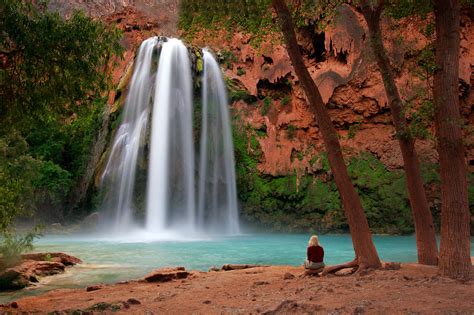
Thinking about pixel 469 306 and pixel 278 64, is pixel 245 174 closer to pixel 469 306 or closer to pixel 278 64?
pixel 278 64

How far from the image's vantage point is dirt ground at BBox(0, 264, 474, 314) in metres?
5.49

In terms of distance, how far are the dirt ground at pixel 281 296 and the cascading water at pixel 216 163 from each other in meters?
18.1

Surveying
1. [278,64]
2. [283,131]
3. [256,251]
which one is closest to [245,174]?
[283,131]

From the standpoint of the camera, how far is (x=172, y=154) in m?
27.1

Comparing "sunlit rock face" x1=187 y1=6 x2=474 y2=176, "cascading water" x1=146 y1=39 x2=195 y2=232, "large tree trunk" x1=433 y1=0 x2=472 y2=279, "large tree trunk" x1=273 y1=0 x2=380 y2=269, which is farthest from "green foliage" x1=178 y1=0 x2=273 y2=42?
"cascading water" x1=146 y1=39 x2=195 y2=232

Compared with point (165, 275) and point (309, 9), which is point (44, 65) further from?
point (309, 9)

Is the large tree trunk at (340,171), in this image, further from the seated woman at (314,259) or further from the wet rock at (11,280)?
the wet rock at (11,280)

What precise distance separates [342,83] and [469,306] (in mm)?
23549

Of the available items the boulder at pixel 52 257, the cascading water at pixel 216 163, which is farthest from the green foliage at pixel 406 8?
the cascading water at pixel 216 163

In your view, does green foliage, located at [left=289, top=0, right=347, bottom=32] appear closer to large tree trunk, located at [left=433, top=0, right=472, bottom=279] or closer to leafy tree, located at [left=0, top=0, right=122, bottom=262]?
large tree trunk, located at [left=433, top=0, right=472, bottom=279]

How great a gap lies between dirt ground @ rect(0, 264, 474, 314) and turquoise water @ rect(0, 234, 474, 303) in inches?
112

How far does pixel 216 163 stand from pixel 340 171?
20086 millimetres

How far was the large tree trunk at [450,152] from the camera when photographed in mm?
6883

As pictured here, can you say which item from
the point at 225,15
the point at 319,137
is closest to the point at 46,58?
the point at 225,15
